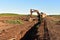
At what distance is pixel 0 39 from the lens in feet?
45.1

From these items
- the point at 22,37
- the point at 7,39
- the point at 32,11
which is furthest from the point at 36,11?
the point at 7,39

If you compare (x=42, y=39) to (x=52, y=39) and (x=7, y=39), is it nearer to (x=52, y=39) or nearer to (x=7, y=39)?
(x=52, y=39)

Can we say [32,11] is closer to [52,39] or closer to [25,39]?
[25,39]

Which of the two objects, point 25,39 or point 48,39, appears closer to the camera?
point 48,39

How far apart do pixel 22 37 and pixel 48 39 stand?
23.4 feet

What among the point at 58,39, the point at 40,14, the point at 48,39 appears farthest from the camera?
the point at 40,14

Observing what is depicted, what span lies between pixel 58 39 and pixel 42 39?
3.43ft

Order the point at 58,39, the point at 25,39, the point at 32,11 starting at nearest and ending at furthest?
1. the point at 58,39
2. the point at 25,39
3. the point at 32,11

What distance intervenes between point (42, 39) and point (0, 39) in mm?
2543

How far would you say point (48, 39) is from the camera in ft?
41.7

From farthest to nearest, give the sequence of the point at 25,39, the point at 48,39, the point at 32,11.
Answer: the point at 32,11
the point at 25,39
the point at 48,39

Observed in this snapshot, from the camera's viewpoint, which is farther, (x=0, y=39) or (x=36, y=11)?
(x=36, y=11)

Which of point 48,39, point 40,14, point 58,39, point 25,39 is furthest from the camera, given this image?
point 40,14

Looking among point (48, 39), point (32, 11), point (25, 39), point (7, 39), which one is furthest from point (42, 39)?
point (32, 11)
